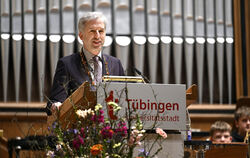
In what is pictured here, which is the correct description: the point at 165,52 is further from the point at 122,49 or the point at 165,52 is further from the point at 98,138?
the point at 98,138

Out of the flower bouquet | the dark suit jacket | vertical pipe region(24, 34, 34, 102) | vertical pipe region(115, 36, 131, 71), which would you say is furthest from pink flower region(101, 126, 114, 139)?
vertical pipe region(115, 36, 131, 71)

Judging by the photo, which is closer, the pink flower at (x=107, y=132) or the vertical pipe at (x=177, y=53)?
the pink flower at (x=107, y=132)

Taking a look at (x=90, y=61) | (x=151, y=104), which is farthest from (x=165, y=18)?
(x=151, y=104)

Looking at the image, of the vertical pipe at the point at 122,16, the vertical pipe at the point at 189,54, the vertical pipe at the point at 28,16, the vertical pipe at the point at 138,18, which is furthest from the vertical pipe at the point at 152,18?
the vertical pipe at the point at 28,16

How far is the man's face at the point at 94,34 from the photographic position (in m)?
4.35

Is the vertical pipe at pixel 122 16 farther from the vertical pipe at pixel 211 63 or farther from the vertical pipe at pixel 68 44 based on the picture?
the vertical pipe at pixel 211 63

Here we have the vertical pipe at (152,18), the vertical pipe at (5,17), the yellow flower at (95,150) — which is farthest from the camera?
the vertical pipe at (152,18)

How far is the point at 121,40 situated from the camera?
7355mm

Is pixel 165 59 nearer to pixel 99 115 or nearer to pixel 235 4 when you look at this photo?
pixel 235 4

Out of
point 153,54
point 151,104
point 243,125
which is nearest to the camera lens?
point 151,104

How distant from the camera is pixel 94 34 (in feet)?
14.3

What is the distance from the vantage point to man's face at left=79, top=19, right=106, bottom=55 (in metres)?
4.35

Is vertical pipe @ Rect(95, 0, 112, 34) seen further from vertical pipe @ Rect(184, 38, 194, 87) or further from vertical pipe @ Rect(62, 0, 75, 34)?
vertical pipe @ Rect(184, 38, 194, 87)

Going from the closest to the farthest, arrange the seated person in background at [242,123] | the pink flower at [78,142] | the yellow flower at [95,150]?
the yellow flower at [95,150], the pink flower at [78,142], the seated person in background at [242,123]
